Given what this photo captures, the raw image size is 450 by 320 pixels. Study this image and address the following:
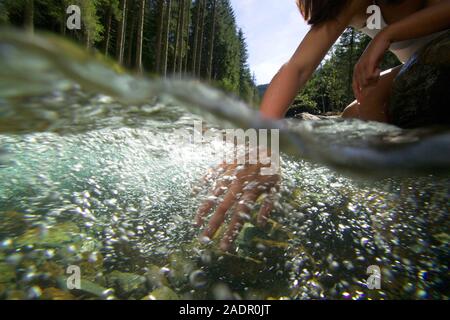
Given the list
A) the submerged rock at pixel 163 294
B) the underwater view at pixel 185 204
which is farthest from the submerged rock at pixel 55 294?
the submerged rock at pixel 163 294

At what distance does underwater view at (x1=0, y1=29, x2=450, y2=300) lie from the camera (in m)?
1.29

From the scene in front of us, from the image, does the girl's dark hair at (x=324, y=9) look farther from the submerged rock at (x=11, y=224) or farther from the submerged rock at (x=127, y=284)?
the submerged rock at (x=11, y=224)

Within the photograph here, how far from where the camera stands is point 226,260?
58.8 inches

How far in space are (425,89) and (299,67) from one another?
0.82 meters

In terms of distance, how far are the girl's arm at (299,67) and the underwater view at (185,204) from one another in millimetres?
181

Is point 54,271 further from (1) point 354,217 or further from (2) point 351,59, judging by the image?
(2) point 351,59

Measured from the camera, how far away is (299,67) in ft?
5.74

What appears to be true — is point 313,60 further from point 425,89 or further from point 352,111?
point 352,111

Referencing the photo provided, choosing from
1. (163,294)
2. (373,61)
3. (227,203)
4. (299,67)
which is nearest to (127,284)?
(163,294)

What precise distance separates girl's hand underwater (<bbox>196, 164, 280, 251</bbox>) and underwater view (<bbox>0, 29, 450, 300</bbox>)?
0.18 ft

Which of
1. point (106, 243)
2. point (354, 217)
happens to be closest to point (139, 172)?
point (106, 243)

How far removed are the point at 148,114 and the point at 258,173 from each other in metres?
0.65

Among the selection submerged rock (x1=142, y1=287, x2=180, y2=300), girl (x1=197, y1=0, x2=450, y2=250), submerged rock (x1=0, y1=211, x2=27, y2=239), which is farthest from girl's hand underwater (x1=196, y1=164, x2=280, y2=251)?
submerged rock (x1=0, y1=211, x2=27, y2=239)

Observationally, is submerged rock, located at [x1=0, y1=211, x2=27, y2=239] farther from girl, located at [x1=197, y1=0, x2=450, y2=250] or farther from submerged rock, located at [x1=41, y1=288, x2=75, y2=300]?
girl, located at [x1=197, y1=0, x2=450, y2=250]
